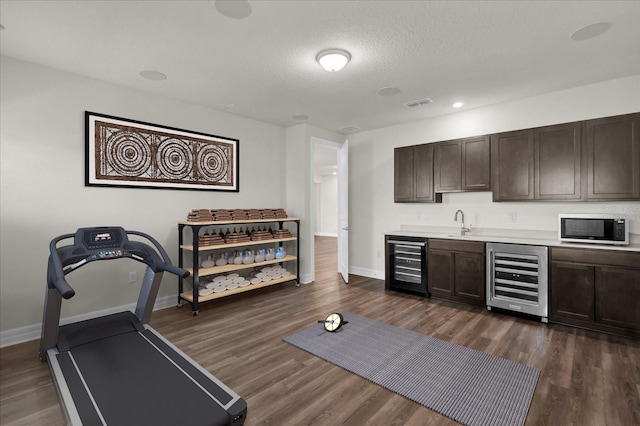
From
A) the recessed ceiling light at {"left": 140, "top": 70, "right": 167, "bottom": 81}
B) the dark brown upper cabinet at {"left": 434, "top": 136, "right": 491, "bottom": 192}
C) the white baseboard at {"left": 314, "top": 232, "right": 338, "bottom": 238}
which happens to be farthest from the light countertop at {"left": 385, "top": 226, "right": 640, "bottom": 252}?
the white baseboard at {"left": 314, "top": 232, "right": 338, "bottom": 238}

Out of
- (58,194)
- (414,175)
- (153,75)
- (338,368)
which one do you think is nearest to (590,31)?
(414,175)

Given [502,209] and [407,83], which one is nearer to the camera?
[407,83]

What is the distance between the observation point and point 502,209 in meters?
4.31

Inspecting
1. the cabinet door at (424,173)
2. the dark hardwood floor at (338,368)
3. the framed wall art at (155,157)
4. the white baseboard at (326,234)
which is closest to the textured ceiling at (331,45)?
the framed wall art at (155,157)

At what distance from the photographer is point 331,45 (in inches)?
109

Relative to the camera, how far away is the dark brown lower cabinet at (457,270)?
3980 millimetres

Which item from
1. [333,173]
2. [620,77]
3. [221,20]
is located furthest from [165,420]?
[333,173]

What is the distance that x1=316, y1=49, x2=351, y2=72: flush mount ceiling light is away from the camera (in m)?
2.86

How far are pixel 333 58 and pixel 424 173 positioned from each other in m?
2.60

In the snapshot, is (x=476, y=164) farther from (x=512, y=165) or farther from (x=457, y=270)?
(x=457, y=270)

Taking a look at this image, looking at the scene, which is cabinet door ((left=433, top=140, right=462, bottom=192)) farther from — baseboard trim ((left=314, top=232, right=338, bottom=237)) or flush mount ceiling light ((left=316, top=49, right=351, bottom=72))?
baseboard trim ((left=314, top=232, right=338, bottom=237))

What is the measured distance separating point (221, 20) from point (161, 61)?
1.02 meters

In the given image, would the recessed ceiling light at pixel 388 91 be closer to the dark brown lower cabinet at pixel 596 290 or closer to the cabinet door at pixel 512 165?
the cabinet door at pixel 512 165

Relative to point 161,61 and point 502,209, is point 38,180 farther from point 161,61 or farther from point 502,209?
point 502,209
